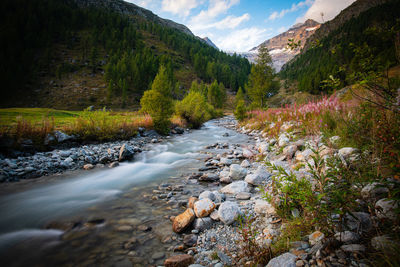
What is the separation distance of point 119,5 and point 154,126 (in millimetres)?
234578

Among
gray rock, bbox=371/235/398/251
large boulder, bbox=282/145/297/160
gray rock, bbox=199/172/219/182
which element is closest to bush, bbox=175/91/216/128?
gray rock, bbox=199/172/219/182

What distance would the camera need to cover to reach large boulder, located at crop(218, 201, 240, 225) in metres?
3.08

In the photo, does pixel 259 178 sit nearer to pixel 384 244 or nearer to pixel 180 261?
pixel 180 261

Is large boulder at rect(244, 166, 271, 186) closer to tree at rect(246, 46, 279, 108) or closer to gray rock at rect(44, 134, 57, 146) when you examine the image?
gray rock at rect(44, 134, 57, 146)

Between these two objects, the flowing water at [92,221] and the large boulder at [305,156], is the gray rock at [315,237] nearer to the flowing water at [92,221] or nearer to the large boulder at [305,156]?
the flowing water at [92,221]

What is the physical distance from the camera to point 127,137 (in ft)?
37.8

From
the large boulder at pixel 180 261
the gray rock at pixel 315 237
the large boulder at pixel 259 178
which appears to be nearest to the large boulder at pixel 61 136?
the large boulder at pixel 180 261

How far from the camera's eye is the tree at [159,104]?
13938 mm

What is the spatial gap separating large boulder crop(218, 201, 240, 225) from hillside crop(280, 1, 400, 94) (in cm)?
263

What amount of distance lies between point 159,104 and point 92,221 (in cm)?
1126

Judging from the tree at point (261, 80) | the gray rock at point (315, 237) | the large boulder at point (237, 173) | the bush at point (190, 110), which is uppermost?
the tree at point (261, 80)

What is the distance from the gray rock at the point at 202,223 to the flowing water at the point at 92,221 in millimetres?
424

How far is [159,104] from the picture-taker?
1396 cm

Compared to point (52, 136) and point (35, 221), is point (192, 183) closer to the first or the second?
point (35, 221)
